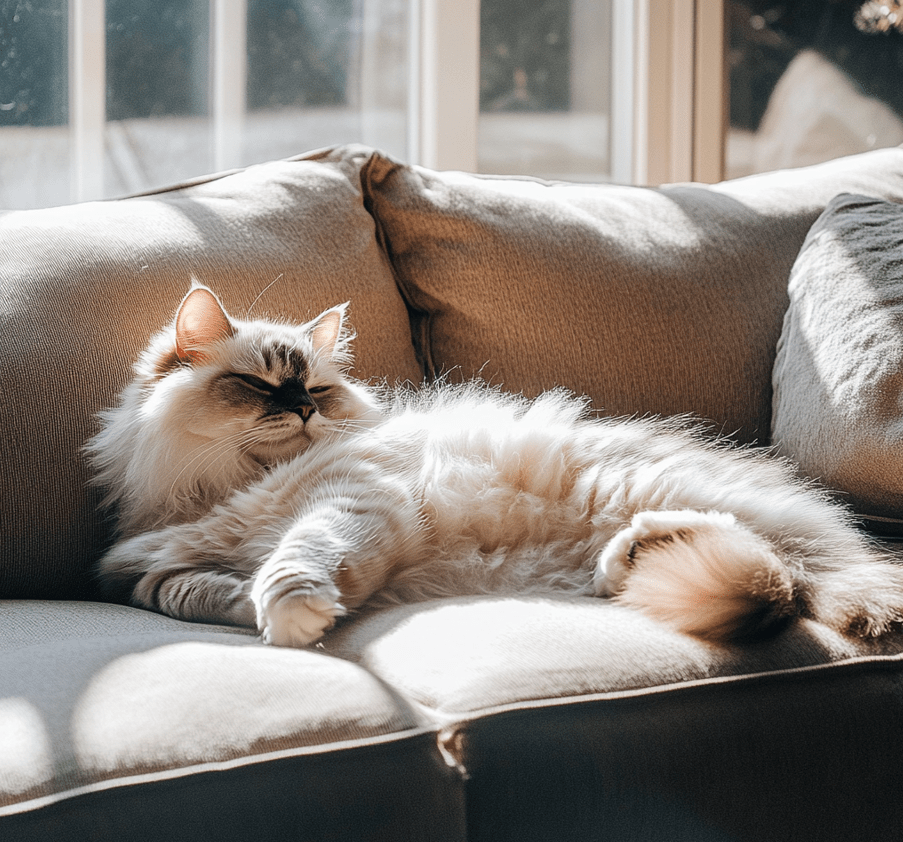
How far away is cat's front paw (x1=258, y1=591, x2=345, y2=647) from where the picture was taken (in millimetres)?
972

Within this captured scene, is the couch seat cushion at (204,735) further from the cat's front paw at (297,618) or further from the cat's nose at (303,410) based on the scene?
the cat's nose at (303,410)

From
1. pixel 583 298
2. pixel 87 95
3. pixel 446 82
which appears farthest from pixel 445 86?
pixel 583 298

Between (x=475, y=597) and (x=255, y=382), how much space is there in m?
0.47

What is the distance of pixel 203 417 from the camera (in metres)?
1.29

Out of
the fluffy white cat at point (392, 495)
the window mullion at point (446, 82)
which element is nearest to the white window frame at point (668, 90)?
the window mullion at point (446, 82)

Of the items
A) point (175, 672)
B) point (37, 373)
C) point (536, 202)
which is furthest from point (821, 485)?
point (37, 373)

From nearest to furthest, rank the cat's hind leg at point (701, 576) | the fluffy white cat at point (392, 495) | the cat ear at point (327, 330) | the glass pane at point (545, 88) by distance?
the cat's hind leg at point (701, 576) < the fluffy white cat at point (392, 495) < the cat ear at point (327, 330) < the glass pane at point (545, 88)

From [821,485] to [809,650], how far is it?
55 centimetres

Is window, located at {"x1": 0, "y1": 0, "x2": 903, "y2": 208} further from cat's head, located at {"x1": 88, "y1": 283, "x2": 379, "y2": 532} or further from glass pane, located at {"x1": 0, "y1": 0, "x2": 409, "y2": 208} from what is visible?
cat's head, located at {"x1": 88, "y1": 283, "x2": 379, "y2": 532}

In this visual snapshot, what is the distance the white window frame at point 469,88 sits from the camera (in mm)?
2295

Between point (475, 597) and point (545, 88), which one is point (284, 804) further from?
point (545, 88)

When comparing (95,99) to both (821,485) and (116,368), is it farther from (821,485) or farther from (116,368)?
(821,485)

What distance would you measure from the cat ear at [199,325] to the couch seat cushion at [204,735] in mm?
518

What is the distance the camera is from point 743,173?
3.00m
